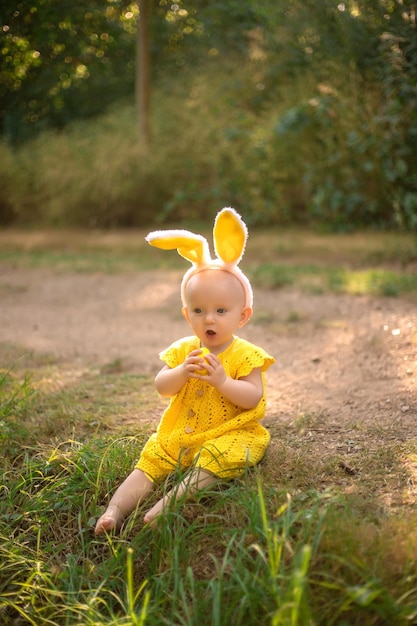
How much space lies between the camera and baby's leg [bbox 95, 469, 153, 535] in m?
2.18

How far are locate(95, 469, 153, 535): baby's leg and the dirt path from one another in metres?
0.72

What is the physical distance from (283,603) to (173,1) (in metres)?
9.38

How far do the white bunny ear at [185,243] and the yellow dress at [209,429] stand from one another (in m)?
0.34

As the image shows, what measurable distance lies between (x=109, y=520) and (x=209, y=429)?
48 centimetres

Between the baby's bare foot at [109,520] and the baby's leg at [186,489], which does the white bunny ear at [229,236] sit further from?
the baby's bare foot at [109,520]

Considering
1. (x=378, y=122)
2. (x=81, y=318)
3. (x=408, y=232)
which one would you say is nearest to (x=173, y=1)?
(x=378, y=122)

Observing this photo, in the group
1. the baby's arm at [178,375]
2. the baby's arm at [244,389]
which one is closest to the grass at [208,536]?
the baby's arm at [244,389]

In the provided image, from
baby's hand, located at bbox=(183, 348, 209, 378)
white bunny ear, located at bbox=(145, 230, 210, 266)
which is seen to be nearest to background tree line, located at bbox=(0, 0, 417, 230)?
white bunny ear, located at bbox=(145, 230, 210, 266)

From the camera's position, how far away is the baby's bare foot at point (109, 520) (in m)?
2.17

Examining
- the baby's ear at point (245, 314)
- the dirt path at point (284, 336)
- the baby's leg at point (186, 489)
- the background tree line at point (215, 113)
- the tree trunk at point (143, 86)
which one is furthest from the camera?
the tree trunk at point (143, 86)

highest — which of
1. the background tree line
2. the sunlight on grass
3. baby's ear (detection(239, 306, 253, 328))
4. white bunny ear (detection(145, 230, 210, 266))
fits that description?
the background tree line

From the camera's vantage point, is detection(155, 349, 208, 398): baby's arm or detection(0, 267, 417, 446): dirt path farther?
detection(0, 267, 417, 446): dirt path

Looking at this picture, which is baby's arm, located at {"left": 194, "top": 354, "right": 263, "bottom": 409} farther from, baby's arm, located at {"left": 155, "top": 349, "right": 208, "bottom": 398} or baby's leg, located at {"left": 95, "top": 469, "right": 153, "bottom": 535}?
baby's leg, located at {"left": 95, "top": 469, "right": 153, "bottom": 535}

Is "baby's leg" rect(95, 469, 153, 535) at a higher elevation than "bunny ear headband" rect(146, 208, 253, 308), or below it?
below
